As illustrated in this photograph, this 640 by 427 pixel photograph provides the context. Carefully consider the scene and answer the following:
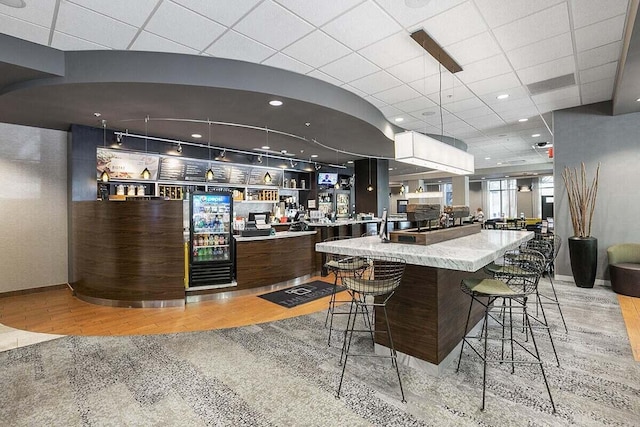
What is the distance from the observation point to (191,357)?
118 inches

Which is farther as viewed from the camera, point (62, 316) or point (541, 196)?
point (541, 196)

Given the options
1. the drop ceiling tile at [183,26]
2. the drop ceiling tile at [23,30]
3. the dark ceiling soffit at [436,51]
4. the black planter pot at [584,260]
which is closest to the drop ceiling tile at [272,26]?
the drop ceiling tile at [183,26]

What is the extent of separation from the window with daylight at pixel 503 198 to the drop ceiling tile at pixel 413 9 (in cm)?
1673

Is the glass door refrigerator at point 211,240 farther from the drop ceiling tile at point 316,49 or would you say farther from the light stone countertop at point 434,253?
the light stone countertop at point 434,253

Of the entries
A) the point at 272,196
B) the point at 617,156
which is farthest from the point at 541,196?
the point at 272,196

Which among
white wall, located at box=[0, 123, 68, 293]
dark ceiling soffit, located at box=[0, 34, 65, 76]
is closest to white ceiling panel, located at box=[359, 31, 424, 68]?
dark ceiling soffit, located at box=[0, 34, 65, 76]

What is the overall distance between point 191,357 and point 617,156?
7.34 m

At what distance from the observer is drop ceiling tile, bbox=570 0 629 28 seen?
9.45 feet

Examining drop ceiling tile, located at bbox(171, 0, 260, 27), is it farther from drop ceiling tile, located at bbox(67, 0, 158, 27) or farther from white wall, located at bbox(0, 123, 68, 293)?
white wall, located at bbox(0, 123, 68, 293)

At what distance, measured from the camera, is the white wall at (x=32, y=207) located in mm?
5438

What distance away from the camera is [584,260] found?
537 centimetres

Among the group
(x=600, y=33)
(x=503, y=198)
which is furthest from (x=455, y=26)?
(x=503, y=198)

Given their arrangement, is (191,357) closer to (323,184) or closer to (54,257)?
(54,257)

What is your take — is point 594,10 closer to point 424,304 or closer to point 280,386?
point 424,304
